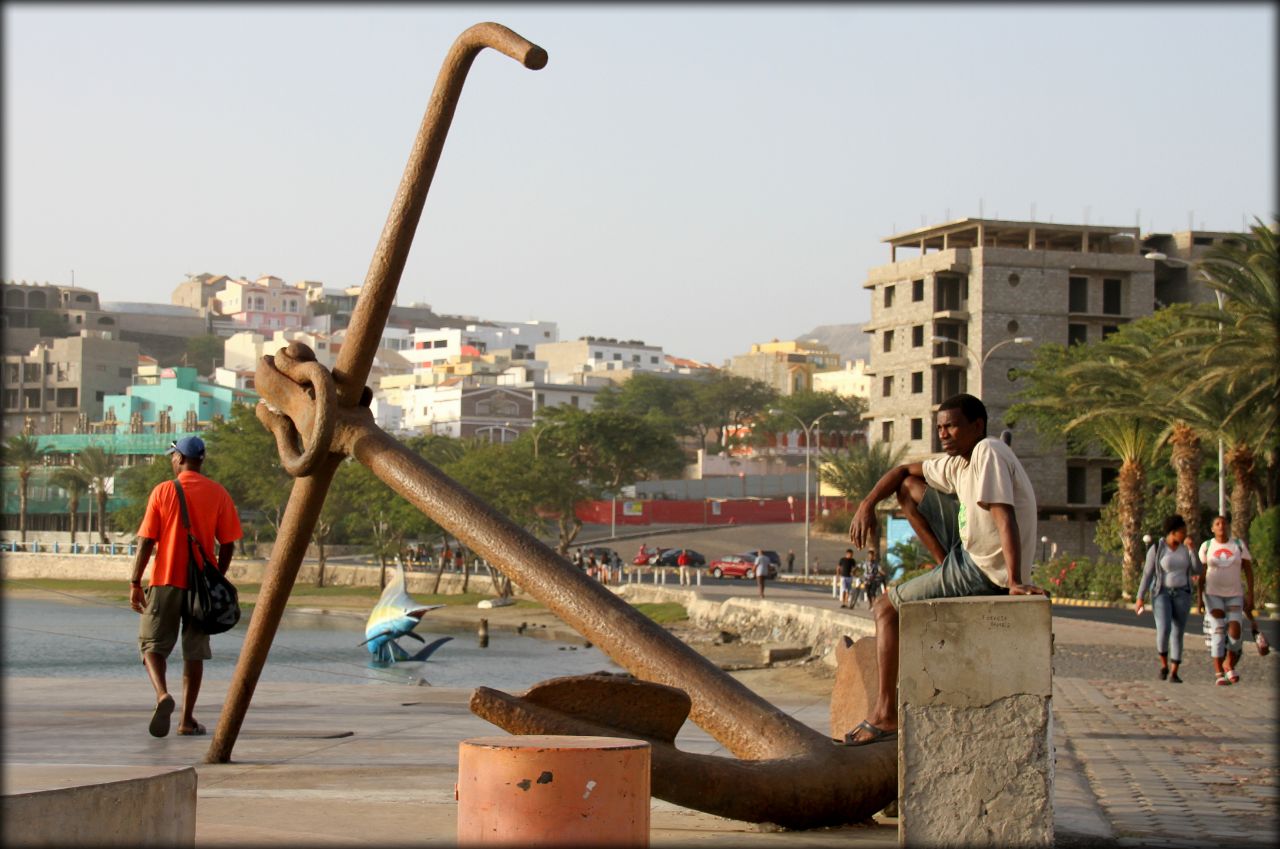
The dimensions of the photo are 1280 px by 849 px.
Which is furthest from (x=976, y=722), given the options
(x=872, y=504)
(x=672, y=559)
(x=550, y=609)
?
(x=672, y=559)

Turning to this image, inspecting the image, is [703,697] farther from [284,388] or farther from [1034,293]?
[1034,293]

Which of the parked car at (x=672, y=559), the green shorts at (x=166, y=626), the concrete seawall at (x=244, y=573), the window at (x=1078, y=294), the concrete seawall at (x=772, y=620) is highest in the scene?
the window at (x=1078, y=294)

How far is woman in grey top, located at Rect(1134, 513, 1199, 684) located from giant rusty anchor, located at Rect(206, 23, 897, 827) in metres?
10.0

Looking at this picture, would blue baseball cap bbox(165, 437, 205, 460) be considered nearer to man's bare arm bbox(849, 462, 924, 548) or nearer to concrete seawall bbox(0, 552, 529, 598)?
man's bare arm bbox(849, 462, 924, 548)

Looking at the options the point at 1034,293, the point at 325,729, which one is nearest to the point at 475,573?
the point at 1034,293

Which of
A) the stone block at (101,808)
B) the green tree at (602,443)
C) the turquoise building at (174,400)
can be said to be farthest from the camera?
the turquoise building at (174,400)

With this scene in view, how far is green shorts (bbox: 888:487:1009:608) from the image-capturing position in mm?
5305

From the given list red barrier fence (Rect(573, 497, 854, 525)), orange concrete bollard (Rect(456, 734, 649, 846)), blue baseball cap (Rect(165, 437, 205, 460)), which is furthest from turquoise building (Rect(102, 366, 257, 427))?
orange concrete bollard (Rect(456, 734, 649, 846))

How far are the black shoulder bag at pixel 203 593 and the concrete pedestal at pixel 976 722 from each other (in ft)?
12.5

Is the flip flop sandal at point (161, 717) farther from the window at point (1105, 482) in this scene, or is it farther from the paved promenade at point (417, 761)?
the window at point (1105, 482)

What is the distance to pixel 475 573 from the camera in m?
61.9

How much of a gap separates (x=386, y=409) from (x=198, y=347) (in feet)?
138

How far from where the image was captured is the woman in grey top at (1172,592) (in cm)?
1458

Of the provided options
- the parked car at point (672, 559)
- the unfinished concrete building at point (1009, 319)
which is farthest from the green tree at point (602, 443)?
the unfinished concrete building at point (1009, 319)
